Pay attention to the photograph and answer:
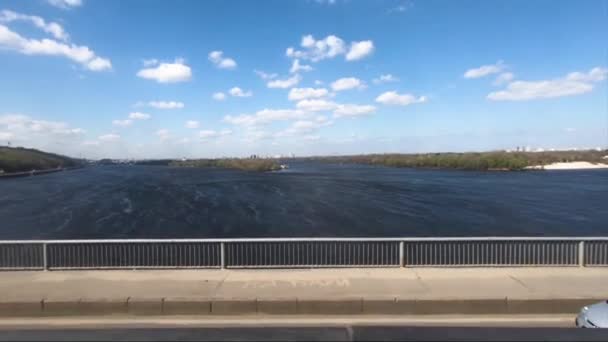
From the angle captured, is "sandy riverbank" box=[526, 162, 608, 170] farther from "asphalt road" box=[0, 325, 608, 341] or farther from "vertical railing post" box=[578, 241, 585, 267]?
"asphalt road" box=[0, 325, 608, 341]

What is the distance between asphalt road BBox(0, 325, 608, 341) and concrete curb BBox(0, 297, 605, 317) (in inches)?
141

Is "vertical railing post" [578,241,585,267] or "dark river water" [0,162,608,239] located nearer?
"vertical railing post" [578,241,585,267]

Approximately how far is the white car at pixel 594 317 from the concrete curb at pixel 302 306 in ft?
4.29

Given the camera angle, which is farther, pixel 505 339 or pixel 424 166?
pixel 424 166

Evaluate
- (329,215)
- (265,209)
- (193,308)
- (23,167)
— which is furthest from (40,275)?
(23,167)

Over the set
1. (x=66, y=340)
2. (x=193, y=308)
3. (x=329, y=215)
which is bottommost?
(x=329, y=215)

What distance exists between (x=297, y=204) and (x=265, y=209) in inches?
176

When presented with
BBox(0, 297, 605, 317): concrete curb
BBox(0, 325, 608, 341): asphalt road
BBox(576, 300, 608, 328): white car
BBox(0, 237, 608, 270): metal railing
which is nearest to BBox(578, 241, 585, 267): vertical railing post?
BBox(0, 237, 608, 270): metal railing

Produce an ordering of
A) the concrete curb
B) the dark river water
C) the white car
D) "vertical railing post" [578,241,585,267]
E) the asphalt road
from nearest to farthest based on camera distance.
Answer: the asphalt road < the white car < the concrete curb < "vertical railing post" [578,241,585,267] < the dark river water

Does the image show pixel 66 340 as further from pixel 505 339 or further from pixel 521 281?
pixel 521 281

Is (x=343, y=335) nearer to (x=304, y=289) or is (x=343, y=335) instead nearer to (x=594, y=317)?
(x=594, y=317)

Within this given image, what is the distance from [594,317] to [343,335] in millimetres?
3899

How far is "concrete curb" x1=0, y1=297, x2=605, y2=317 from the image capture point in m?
5.95

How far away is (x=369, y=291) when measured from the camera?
6527 mm
